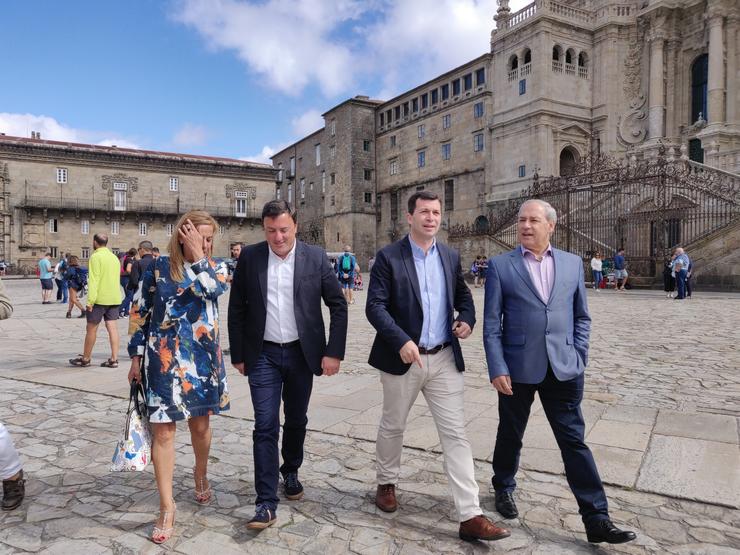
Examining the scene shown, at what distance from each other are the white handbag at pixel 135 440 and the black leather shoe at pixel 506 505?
2080 millimetres

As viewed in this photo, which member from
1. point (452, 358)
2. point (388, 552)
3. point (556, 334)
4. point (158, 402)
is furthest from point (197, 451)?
point (556, 334)

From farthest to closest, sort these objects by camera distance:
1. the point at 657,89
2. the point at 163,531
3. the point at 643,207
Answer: the point at 657,89 → the point at 643,207 → the point at 163,531

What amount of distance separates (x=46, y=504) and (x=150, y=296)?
163cm

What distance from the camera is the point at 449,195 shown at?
41375 mm

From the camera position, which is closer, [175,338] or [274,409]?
[175,338]

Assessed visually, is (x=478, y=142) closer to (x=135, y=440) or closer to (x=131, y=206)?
(x=131, y=206)

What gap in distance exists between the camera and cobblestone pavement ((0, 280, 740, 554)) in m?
3.01

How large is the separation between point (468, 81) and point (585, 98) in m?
8.83

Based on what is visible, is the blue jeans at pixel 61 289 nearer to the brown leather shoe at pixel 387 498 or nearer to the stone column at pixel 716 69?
the brown leather shoe at pixel 387 498

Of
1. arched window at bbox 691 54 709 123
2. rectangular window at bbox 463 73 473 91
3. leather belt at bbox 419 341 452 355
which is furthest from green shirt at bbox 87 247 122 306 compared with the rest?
rectangular window at bbox 463 73 473 91

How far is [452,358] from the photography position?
3.24 metres

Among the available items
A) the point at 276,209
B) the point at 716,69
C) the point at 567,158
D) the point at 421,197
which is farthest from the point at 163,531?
the point at 567,158

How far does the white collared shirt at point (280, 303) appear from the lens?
11.1ft

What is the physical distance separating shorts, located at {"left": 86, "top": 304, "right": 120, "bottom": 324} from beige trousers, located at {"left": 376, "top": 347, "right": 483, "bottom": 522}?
573cm
